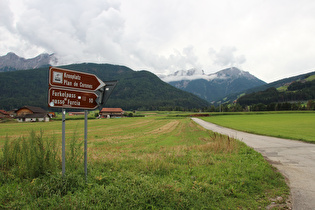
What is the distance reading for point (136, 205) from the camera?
13.1 ft

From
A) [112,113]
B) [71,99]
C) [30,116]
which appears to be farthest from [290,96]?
[30,116]

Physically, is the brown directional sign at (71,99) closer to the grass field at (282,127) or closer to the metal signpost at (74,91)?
the metal signpost at (74,91)

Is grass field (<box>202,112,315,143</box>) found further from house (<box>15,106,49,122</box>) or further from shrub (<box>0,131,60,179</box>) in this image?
house (<box>15,106,49,122</box>)

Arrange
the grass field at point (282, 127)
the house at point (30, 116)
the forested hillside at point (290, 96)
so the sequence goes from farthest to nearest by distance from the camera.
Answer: the forested hillside at point (290, 96) < the house at point (30, 116) < the grass field at point (282, 127)

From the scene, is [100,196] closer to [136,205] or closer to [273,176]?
[136,205]

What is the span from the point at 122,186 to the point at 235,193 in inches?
136

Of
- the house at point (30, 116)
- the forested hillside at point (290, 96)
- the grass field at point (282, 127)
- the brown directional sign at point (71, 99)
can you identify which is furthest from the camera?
the forested hillside at point (290, 96)

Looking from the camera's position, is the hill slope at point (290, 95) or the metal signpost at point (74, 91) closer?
the metal signpost at point (74, 91)

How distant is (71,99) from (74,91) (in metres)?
0.26

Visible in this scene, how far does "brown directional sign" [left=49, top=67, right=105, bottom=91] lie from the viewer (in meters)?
4.60

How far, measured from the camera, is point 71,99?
482 centimetres

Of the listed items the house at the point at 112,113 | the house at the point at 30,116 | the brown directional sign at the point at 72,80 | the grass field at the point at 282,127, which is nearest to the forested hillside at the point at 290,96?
the grass field at the point at 282,127

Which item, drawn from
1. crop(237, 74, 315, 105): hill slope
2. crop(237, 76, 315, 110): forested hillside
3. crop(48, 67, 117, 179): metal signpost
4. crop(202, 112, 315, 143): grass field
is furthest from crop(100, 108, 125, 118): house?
crop(237, 74, 315, 105): hill slope

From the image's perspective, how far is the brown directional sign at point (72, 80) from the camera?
4.60 metres
